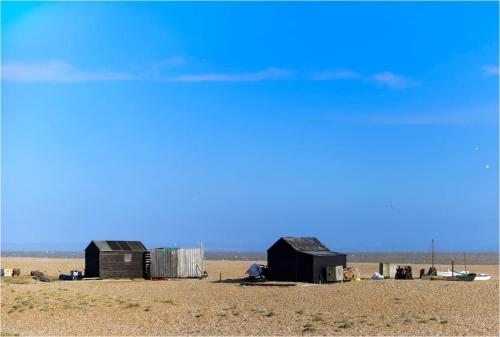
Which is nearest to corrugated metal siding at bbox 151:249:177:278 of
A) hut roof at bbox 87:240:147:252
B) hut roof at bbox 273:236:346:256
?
hut roof at bbox 87:240:147:252

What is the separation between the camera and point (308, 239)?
52.3 meters

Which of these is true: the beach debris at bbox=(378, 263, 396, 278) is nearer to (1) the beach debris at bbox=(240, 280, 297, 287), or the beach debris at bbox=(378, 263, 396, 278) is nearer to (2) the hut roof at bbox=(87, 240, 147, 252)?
(1) the beach debris at bbox=(240, 280, 297, 287)

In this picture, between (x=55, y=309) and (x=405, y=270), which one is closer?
(x=55, y=309)

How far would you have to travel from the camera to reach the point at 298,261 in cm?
4812

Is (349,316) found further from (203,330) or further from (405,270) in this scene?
(405,270)

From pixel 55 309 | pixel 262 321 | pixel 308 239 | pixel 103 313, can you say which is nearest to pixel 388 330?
pixel 262 321

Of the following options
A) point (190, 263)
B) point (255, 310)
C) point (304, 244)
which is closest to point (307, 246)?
point (304, 244)

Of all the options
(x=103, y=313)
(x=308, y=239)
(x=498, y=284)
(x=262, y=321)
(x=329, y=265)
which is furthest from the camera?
(x=308, y=239)

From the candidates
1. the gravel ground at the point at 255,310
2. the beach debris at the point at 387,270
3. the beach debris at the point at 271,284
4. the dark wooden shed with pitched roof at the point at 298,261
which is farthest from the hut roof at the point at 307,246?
the beach debris at the point at 387,270

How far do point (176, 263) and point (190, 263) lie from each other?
1.29 m

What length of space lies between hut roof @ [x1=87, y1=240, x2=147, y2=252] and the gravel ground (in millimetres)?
8372

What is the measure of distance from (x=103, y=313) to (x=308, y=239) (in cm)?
2515

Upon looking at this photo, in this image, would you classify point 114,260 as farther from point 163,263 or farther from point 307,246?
point 307,246

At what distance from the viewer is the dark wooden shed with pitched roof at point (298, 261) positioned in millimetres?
47312
